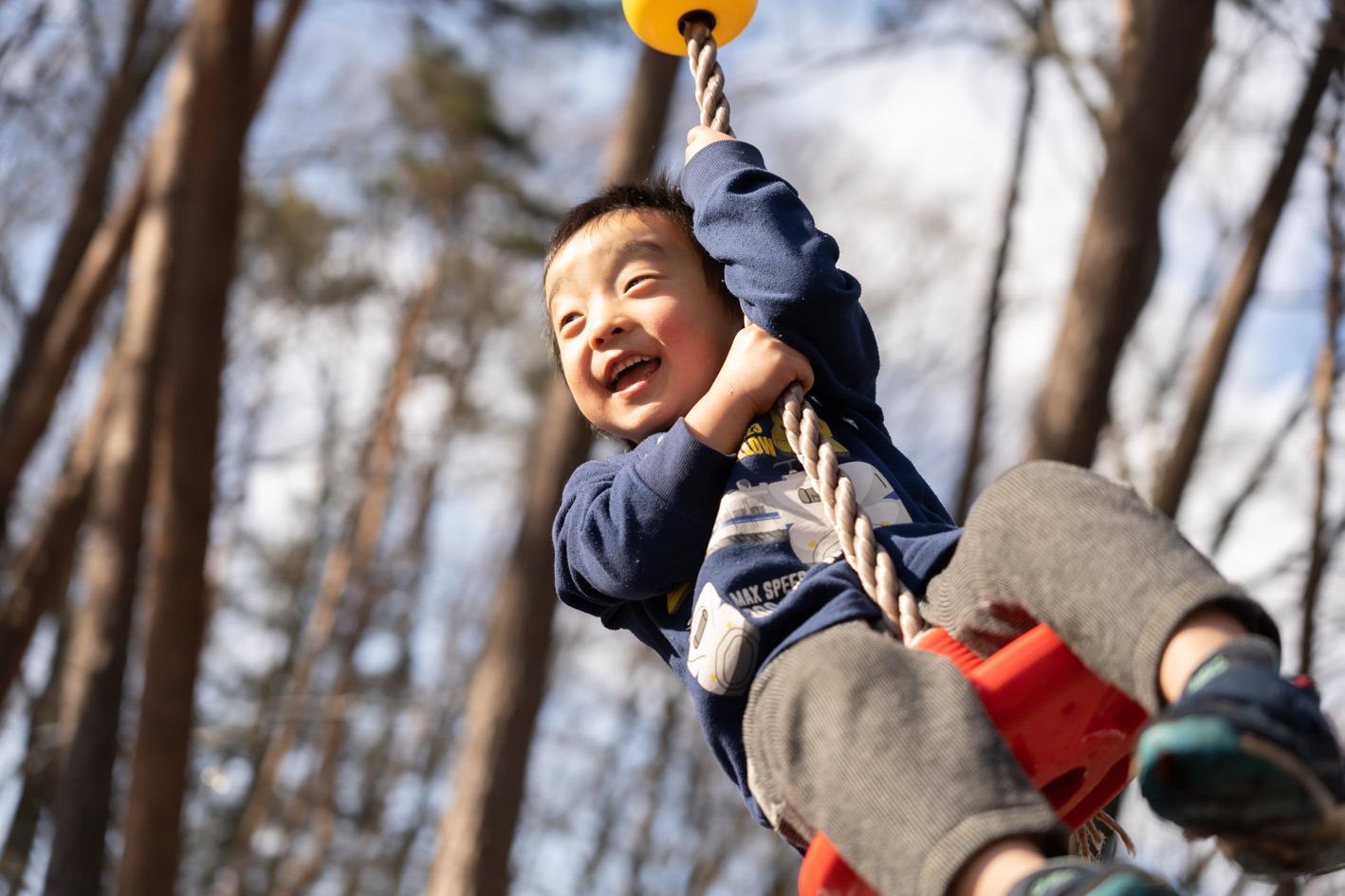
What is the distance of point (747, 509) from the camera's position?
6.01 ft

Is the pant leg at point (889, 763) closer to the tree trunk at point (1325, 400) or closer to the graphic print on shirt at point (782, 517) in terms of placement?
the graphic print on shirt at point (782, 517)

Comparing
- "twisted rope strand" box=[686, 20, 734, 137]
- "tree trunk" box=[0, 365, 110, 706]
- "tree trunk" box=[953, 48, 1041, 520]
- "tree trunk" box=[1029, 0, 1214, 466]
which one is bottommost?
"tree trunk" box=[0, 365, 110, 706]

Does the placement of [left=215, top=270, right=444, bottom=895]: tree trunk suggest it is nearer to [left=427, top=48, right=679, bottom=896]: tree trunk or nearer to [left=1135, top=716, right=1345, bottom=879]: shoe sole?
[left=427, top=48, right=679, bottom=896]: tree trunk

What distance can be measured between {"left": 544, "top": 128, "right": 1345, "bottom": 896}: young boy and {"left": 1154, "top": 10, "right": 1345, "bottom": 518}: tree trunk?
12.0 ft

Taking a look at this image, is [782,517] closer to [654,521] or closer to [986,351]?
[654,521]

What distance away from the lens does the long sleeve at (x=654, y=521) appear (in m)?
1.85

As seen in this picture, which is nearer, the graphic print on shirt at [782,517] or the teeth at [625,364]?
the graphic print on shirt at [782,517]

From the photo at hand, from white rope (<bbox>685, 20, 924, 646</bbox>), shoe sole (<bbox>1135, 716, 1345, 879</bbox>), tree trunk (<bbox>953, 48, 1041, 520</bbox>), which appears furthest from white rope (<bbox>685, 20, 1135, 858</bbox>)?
tree trunk (<bbox>953, 48, 1041, 520</bbox>)

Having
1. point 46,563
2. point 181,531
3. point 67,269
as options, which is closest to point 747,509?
point 181,531

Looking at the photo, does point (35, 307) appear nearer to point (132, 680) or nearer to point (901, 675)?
point (132, 680)

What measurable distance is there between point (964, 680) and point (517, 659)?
14.6 feet

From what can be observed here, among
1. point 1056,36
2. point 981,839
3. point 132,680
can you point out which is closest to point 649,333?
point 981,839

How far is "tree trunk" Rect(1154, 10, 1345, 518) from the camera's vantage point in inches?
199

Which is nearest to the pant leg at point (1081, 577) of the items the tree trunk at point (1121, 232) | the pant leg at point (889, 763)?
the pant leg at point (889, 763)
